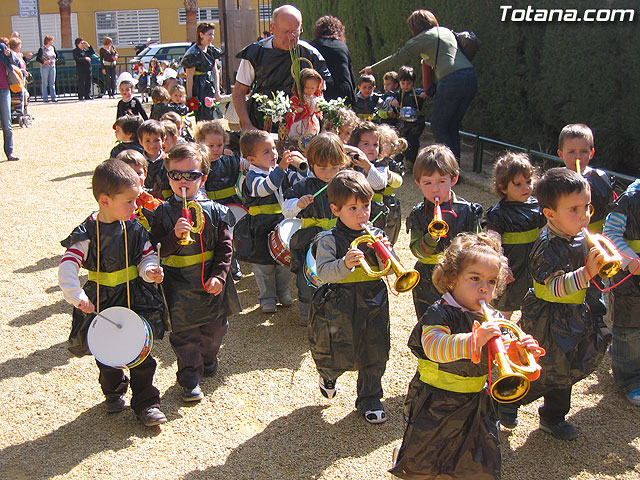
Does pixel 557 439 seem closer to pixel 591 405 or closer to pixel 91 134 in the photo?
→ pixel 591 405

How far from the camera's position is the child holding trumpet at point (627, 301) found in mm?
3857

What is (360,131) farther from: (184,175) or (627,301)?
(627,301)

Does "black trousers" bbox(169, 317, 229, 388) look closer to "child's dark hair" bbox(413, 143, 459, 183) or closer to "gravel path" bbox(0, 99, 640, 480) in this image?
"gravel path" bbox(0, 99, 640, 480)

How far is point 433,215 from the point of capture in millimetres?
4066

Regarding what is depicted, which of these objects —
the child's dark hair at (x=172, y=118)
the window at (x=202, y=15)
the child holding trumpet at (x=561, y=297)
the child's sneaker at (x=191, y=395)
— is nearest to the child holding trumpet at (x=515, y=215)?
the child holding trumpet at (x=561, y=297)

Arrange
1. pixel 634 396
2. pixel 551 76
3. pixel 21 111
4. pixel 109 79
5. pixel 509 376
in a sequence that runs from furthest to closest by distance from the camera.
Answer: pixel 109 79 < pixel 21 111 < pixel 551 76 < pixel 634 396 < pixel 509 376

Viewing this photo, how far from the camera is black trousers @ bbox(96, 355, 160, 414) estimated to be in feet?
12.7

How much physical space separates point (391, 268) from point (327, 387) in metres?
1.08

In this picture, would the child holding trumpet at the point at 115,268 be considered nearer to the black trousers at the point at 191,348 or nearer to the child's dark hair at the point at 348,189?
the black trousers at the point at 191,348

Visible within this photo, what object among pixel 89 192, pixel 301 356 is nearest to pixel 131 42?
pixel 89 192

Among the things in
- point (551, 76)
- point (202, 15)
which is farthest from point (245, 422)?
point (202, 15)

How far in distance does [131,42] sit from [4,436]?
36.5 m

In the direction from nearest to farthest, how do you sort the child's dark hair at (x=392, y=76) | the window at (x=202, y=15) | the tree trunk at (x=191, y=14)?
the child's dark hair at (x=392, y=76) → the tree trunk at (x=191, y=14) → the window at (x=202, y=15)

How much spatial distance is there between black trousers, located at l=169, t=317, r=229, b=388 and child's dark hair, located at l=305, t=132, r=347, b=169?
3.81ft
